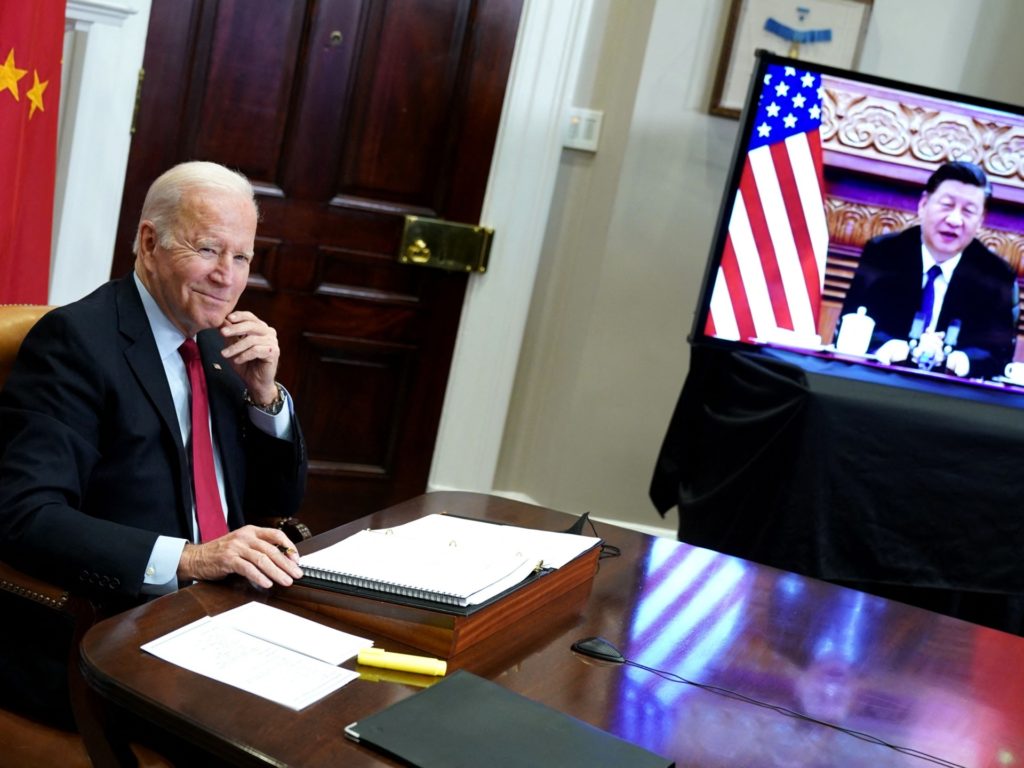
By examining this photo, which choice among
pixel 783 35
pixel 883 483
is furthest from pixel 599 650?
pixel 783 35

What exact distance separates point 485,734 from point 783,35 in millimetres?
3162

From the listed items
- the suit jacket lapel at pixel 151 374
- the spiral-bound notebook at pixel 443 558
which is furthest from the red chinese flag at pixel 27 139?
the spiral-bound notebook at pixel 443 558

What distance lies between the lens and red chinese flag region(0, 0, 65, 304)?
9.04ft

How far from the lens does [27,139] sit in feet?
9.37

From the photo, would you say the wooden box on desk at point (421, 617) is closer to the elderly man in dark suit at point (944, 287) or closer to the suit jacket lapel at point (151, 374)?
the suit jacket lapel at point (151, 374)

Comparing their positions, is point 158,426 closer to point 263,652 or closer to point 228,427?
point 228,427

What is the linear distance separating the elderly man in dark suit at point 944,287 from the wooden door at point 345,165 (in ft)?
4.29

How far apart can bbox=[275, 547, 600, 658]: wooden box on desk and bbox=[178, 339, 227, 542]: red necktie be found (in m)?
0.45

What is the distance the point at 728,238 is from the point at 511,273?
2.88 ft

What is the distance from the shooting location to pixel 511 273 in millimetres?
4055

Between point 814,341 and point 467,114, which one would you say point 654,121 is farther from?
point 814,341

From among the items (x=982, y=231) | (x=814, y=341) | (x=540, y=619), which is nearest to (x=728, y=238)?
(x=814, y=341)

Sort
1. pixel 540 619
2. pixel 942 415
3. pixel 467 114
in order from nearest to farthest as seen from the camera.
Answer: pixel 540 619
pixel 942 415
pixel 467 114

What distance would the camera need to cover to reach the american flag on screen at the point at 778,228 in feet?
11.0
